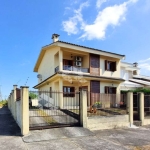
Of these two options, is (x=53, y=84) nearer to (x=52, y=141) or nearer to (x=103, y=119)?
(x=103, y=119)

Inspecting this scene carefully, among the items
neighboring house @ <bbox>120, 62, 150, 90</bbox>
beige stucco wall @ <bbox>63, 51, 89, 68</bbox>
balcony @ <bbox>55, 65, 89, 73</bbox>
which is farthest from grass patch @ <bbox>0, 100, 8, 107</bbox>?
neighboring house @ <bbox>120, 62, 150, 90</bbox>

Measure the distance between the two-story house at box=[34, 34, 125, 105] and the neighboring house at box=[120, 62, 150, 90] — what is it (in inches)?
156

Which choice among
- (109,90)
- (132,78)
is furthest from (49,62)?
(132,78)

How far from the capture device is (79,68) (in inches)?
747

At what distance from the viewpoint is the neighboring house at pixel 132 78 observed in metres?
24.6

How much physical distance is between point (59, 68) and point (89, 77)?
3.49 meters

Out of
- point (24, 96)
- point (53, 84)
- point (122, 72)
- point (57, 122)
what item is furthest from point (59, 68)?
point (122, 72)

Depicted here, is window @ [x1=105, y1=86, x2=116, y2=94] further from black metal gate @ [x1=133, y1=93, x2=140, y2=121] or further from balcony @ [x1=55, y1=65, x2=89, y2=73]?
black metal gate @ [x1=133, y1=93, x2=140, y2=121]

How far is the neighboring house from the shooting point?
24.6 m

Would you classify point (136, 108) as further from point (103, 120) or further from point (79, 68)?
point (79, 68)

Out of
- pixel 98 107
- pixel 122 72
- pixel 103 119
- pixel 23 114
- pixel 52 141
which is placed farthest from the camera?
pixel 122 72

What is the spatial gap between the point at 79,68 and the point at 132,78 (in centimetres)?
1552

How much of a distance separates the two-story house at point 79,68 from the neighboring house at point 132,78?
13.0ft

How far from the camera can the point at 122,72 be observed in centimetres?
2884
